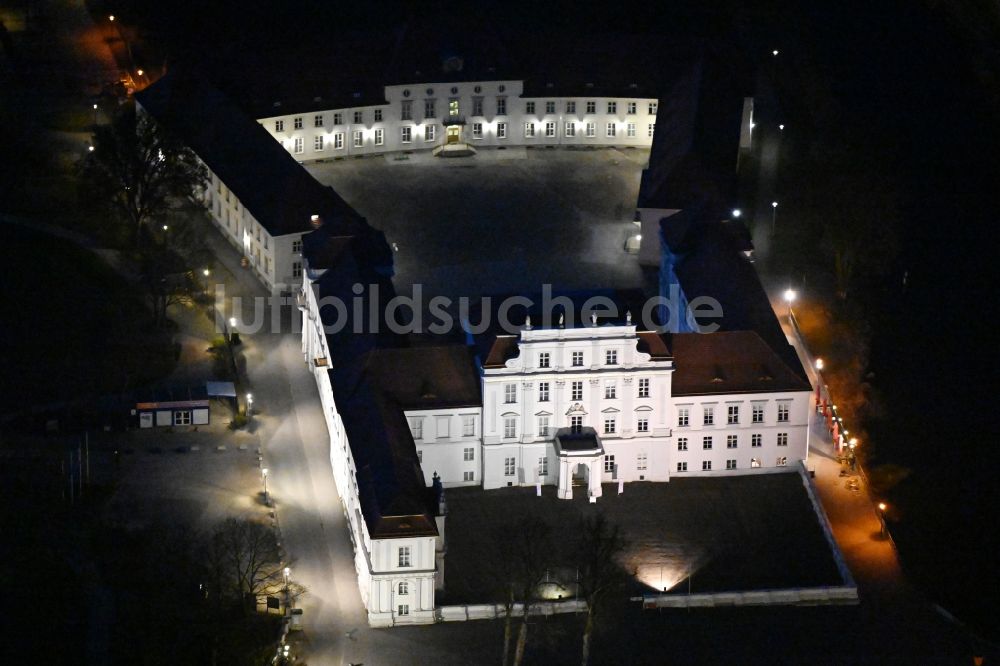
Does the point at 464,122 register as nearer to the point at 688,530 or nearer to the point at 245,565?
the point at 688,530

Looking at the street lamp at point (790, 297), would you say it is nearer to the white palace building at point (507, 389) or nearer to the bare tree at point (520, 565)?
the white palace building at point (507, 389)

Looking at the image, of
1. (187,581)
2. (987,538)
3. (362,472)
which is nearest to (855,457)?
(987,538)

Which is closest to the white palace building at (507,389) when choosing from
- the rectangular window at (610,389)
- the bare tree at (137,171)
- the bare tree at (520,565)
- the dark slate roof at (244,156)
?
the rectangular window at (610,389)

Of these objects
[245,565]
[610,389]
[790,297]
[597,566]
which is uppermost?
[790,297]

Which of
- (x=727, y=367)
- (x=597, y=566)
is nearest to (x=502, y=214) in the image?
(x=727, y=367)

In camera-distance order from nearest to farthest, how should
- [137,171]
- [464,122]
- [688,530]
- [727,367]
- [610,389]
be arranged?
[688,530] → [610,389] → [727,367] → [137,171] → [464,122]

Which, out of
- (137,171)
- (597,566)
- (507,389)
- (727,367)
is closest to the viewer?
(597,566)

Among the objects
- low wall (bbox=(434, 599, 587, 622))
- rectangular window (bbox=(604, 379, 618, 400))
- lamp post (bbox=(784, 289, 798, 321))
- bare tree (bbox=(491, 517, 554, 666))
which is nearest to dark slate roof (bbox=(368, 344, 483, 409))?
A: rectangular window (bbox=(604, 379, 618, 400))

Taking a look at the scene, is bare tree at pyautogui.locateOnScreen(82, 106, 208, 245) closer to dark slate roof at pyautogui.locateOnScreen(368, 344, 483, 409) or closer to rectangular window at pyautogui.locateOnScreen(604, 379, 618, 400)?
dark slate roof at pyautogui.locateOnScreen(368, 344, 483, 409)
